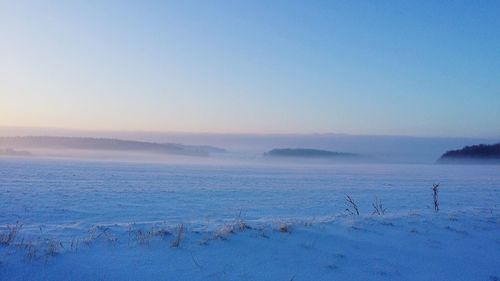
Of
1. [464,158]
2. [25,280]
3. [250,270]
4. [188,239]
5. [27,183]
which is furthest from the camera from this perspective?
[464,158]

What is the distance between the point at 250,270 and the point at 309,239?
1.75m

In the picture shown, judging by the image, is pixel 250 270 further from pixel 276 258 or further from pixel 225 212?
pixel 225 212

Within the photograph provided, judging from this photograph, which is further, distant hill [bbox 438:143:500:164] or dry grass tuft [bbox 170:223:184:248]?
distant hill [bbox 438:143:500:164]

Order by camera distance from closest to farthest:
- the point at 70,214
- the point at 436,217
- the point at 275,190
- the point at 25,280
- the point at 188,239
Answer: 1. the point at 25,280
2. the point at 188,239
3. the point at 436,217
4. the point at 70,214
5. the point at 275,190

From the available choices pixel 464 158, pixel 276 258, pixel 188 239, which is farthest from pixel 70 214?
pixel 464 158

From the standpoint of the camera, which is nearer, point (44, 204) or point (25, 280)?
point (25, 280)

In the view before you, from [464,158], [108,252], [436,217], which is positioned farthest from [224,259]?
[464,158]

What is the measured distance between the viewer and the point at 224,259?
22.6 ft

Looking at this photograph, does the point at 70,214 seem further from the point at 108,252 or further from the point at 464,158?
the point at 464,158

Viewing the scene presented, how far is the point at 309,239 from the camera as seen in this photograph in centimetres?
803

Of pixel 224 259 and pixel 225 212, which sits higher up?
pixel 224 259

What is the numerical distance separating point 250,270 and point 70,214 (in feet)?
45.5

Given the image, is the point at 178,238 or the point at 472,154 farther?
the point at 472,154

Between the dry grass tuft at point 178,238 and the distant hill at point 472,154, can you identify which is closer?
the dry grass tuft at point 178,238
